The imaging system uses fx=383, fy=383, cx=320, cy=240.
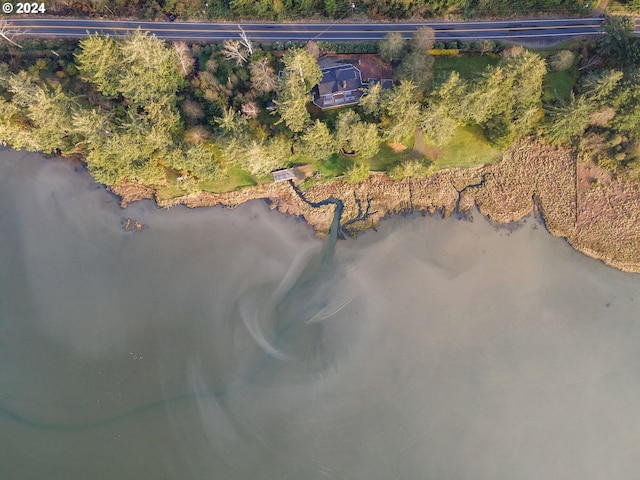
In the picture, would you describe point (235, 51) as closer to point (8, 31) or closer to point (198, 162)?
point (198, 162)

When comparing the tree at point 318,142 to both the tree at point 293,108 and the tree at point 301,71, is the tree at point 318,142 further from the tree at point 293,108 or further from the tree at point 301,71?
the tree at point 301,71

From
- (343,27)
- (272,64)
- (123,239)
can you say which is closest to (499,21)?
(343,27)

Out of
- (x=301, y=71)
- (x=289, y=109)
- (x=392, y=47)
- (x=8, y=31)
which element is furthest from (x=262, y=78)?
(x=8, y=31)

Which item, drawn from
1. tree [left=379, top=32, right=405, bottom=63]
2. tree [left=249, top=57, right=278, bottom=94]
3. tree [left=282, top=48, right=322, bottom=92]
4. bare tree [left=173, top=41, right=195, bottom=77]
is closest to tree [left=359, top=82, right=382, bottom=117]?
tree [left=379, top=32, right=405, bottom=63]

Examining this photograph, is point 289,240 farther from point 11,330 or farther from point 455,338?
point 11,330

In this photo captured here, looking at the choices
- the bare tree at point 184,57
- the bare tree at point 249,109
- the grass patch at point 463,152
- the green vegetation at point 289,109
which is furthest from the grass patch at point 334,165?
the bare tree at point 184,57

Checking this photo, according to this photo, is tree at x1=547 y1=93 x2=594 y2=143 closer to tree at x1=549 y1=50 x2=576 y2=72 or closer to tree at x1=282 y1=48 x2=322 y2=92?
tree at x1=549 y1=50 x2=576 y2=72
